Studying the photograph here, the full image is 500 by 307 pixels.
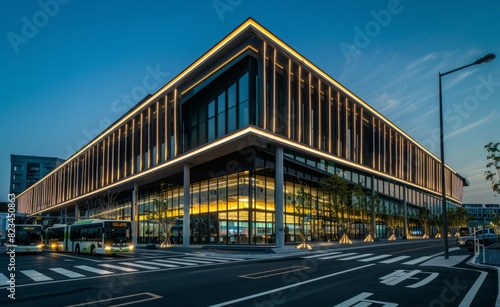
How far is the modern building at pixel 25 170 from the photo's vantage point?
547ft

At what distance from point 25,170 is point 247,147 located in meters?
164

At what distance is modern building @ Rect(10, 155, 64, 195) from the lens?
16662cm

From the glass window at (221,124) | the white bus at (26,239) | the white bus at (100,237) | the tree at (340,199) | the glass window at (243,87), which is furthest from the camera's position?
the tree at (340,199)

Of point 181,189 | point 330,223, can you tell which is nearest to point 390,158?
point 330,223

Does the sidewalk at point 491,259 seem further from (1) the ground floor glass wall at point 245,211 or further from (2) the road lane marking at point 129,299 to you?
(1) the ground floor glass wall at point 245,211

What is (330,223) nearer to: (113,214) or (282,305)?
(113,214)

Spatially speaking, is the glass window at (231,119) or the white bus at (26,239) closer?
the white bus at (26,239)

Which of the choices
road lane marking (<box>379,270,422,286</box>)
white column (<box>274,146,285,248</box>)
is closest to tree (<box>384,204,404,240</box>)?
white column (<box>274,146,285,248</box>)

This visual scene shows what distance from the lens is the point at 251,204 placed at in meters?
40.5

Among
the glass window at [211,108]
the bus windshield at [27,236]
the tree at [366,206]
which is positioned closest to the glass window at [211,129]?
the glass window at [211,108]

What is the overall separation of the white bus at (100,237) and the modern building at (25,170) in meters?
150

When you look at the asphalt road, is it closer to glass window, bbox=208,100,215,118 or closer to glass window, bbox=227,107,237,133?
glass window, bbox=227,107,237,133

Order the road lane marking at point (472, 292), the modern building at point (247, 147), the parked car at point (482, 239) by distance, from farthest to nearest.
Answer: the modern building at point (247, 147), the parked car at point (482, 239), the road lane marking at point (472, 292)

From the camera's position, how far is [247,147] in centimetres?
3881
